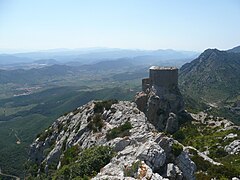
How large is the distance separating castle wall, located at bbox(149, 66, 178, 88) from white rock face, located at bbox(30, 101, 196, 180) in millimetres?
9523

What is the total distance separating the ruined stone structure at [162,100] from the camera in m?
58.1

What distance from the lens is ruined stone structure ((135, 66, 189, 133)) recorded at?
58.1 meters

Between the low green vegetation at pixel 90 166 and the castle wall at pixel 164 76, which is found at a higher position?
the castle wall at pixel 164 76

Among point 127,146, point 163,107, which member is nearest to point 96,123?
point 163,107

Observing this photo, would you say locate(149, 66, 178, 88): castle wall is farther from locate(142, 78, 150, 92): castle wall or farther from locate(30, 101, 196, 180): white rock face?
locate(30, 101, 196, 180): white rock face

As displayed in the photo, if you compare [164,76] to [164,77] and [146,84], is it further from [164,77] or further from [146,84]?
[146,84]

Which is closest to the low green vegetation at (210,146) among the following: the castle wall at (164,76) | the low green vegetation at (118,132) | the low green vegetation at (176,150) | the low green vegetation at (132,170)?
the low green vegetation at (176,150)

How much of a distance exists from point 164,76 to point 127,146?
32752mm

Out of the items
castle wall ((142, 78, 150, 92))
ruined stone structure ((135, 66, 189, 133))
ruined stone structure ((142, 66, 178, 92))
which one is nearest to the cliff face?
ruined stone structure ((135, 66, 189, 133))

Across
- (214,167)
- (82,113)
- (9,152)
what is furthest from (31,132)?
(214,167)

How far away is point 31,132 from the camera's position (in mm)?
180375

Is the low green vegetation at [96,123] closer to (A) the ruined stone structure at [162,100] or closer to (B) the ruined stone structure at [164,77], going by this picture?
(A) the ruined stone structure at [162,100]

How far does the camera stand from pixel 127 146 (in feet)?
91.5

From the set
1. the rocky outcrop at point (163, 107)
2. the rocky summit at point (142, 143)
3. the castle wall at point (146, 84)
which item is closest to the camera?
the rocky summit at point (142, 143)
